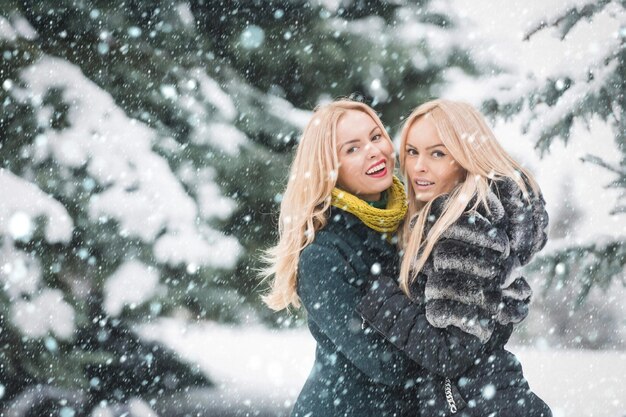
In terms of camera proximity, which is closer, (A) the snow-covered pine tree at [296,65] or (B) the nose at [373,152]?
(B) the nose at [373,152]

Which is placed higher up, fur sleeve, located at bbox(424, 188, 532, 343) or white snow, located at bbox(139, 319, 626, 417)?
fur sleeve, located at bbox(424, 188, 532, 343)

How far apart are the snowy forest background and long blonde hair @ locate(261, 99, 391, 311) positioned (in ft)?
7.26

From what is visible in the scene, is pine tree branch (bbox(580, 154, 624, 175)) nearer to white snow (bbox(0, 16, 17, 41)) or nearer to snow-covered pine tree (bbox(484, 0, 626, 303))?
snow-covered pine tree (bbox(484, 0, 626, 303))

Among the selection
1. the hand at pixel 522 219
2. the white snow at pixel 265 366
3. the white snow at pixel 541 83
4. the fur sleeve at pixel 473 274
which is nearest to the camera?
the fur sleeve at pixel 473 274

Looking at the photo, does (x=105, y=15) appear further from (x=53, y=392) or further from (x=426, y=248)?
(x=426, y=248)

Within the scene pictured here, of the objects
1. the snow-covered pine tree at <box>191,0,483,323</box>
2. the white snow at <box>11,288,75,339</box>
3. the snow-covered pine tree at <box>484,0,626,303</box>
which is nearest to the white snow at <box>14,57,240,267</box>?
the snow-covered pine tree at <box>191,0,483,323</box>

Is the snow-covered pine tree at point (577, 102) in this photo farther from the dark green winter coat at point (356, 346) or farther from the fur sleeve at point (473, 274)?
the fur sleeve at point (473, 274)

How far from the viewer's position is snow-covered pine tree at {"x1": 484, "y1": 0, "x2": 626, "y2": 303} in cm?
512

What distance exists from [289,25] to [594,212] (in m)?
3.74

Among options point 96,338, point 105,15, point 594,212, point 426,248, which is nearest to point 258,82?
point 105,15

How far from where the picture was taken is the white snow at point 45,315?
4941 mm

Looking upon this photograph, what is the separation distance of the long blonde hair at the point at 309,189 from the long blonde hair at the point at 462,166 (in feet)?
1.07

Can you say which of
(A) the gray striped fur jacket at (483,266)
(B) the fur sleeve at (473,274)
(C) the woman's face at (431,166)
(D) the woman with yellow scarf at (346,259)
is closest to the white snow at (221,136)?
(D) the woman with yellow scarf at (346,259)

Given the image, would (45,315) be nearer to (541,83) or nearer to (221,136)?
(221,136)
